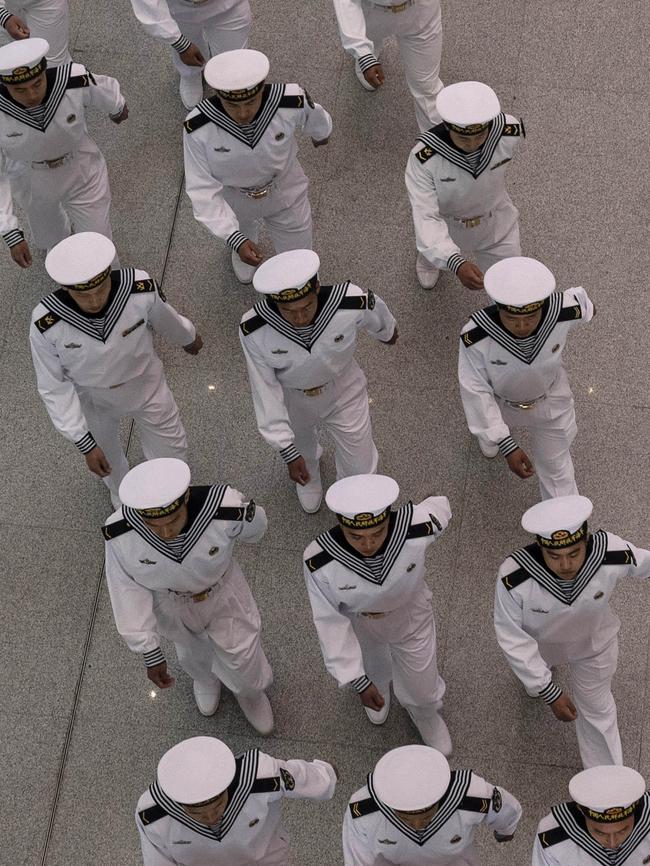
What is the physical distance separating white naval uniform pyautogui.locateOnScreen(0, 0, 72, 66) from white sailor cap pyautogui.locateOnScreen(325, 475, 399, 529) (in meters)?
3.05

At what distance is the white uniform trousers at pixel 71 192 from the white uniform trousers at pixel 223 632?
1816 millimetres

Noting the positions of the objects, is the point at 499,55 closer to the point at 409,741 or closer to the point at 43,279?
the point at 43,279

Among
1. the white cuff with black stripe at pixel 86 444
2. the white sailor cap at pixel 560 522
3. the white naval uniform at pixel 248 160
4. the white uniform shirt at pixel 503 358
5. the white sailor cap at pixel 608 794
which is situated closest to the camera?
the white sailor cap at pixel 608 794

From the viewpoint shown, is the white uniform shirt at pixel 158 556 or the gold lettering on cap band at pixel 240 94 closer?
the white uniform shirt at pixel 158 556

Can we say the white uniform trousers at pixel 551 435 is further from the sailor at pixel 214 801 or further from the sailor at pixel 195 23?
the sailor at pixel 195 23

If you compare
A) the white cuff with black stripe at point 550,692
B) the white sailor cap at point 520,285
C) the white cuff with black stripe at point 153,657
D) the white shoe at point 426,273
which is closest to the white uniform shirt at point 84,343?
the white cuff with black stripe at point 153,657

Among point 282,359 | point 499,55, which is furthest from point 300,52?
point 282,359

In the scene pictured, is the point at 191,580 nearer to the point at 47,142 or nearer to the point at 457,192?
the point at 457,192

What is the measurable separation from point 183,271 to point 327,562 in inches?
88.3

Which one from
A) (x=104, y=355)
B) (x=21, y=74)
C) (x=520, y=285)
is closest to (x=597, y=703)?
(x=520, y=285)

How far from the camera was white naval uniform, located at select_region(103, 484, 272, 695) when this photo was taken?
16.1ft

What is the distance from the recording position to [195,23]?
6648 mm

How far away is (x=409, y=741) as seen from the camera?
5473mm

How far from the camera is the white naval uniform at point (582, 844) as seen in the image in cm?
445
